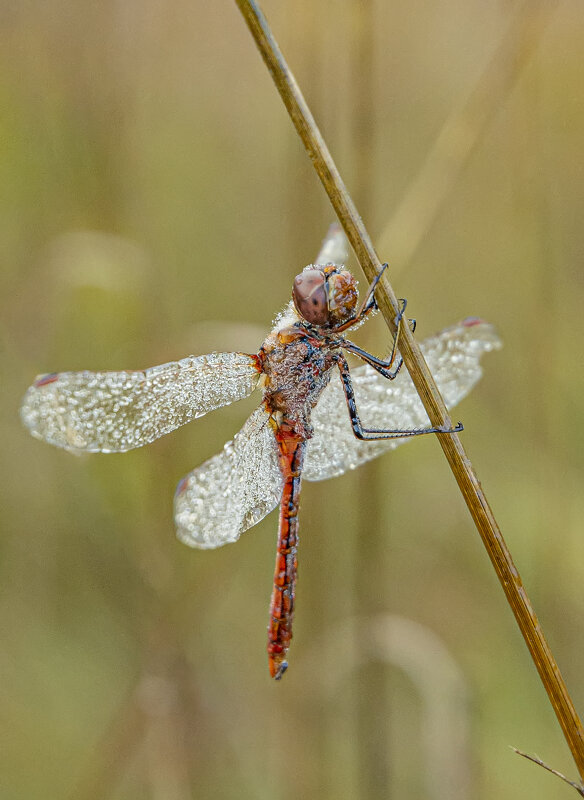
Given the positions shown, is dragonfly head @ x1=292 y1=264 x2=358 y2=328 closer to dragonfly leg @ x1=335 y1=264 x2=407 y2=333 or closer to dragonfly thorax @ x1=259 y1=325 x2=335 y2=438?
dragonfly leg @ x1=335 y1=264 x2=407 y2=333

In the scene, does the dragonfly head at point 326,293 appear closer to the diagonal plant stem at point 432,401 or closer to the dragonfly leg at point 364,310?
the dragonfly leg at point 364,310

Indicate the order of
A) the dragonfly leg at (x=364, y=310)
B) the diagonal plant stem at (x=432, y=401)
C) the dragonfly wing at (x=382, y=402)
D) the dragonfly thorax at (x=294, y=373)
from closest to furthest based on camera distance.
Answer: the diagonal plant stem at (x=432, y=401) → the dragonfly leg at (x=364, y=310) → the dragonfly thorax at (x=294, y=373) → the dragonfly wing at (x=382, y=402)

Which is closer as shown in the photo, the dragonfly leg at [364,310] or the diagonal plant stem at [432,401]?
the diagonal plant stem at [432,401]

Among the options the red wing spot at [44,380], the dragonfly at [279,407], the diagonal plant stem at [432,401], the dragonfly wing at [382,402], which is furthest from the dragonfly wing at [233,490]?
the diagonal plant stem at [432,401]

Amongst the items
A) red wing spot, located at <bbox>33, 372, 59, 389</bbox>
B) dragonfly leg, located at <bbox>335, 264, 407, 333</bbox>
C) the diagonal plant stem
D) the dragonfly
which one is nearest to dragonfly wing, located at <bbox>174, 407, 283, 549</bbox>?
the dragonfly

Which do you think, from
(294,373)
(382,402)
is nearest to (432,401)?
(294,373)

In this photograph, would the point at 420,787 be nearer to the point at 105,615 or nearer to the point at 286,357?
the point at 105,615

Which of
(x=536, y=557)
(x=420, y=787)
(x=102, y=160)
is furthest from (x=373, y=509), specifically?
(x=102, y=160)
